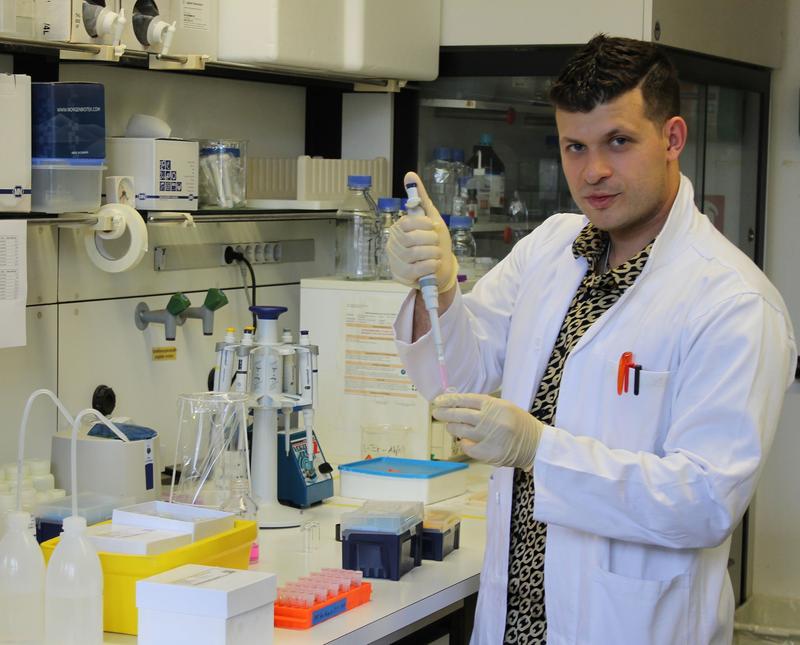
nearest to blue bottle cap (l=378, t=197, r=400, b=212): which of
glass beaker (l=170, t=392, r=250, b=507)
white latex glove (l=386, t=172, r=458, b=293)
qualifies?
glass beaker (l=170, t=392, r=250, b=507)

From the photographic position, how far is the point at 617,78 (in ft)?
6.40

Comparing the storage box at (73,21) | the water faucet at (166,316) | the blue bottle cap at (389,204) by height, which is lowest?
the water faucet at (166,316)

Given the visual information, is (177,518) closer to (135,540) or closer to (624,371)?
(135,540)

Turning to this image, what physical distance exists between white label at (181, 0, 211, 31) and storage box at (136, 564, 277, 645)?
1.36 m

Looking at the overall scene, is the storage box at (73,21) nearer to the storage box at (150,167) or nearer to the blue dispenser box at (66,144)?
the blue dispenser box at (66,144)

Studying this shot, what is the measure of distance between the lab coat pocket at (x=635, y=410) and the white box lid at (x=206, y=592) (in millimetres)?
600

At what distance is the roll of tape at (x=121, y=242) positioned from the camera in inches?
100

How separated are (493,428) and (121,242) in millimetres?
1114

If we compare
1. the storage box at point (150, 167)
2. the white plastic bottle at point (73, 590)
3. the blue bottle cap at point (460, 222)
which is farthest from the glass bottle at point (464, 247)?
the white plastic bottle at point (73, 590)

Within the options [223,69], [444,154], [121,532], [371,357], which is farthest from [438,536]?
[444,154]

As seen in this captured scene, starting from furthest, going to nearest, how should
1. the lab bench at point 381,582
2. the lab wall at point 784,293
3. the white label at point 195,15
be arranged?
the lab wall at point 784,293 < the white label at point 195,15 < the lab bench at point 381,582

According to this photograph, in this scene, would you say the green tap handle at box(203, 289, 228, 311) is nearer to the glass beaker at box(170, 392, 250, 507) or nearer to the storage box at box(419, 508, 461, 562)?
the glass beaker at box(170, 392, 250, 507)

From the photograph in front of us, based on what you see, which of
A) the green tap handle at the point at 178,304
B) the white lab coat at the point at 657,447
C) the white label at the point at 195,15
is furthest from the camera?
the green tap handle at the point at 178,304

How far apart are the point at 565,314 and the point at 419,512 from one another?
513 millimetres
